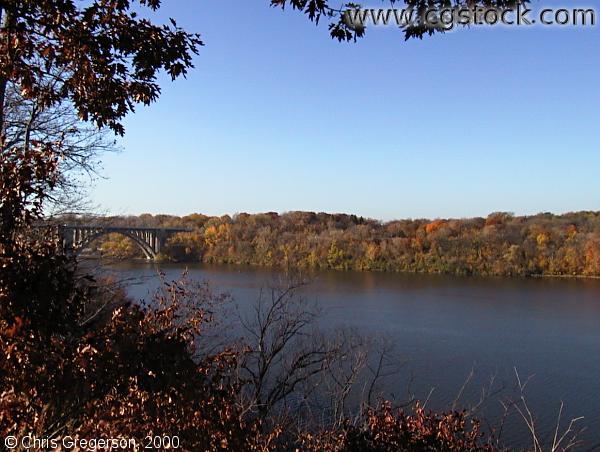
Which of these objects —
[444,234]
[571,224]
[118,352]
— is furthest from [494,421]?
[571,224]

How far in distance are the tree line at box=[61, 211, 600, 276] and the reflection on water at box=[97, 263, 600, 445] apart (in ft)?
17.7

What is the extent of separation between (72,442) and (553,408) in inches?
308

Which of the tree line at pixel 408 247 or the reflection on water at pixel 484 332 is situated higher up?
the tree line at pixel 408 247

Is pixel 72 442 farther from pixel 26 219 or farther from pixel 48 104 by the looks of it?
pixel 48 104

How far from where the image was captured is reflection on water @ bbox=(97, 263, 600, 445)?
8.23 meters

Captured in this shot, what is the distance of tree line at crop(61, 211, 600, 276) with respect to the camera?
27.2 metres

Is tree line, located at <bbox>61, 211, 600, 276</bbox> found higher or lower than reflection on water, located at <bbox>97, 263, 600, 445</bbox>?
higher

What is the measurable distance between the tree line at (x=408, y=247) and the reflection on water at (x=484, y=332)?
538 cm

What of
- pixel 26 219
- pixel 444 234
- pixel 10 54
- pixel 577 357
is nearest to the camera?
pixel 26 219

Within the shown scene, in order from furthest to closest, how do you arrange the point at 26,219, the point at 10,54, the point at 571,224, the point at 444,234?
the point at 571,224, the point at 444,234, the point at 10,54, the point at 26,219

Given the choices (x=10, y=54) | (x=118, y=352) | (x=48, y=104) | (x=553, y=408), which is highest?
(x=10, y=54)

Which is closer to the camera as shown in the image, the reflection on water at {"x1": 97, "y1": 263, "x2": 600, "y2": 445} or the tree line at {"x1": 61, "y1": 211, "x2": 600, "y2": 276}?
the reflection on water at {"x1": 97, "y1": 263, "x2": 600, "y2": 445}

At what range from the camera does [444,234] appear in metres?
32.9

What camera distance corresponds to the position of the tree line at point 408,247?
2722 cm
